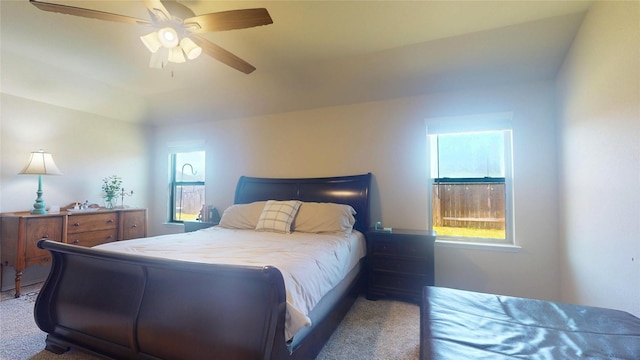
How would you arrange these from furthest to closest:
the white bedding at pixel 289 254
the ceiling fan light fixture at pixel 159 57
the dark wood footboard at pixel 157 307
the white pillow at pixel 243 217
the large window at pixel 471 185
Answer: the white pillow at pixel 243 217 < the large window at pixel 471 185 < the ceiling fan light fixture at pixel 159 57 < the white bedding at pixel 289 254 < the dark wood footboard at pixel 157 307

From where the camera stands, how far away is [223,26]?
69.1 inches

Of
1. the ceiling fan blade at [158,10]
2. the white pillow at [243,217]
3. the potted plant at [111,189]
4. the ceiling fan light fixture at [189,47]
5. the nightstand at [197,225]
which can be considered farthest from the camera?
the potted plant at [111,189]

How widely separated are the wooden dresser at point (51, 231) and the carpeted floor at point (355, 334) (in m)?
0.43

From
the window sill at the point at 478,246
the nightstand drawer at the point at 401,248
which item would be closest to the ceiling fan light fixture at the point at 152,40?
the nightstand drawer at the point at 401,248

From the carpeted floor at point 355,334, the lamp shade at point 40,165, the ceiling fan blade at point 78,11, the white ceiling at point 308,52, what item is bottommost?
the carpeted floor at point 355,334

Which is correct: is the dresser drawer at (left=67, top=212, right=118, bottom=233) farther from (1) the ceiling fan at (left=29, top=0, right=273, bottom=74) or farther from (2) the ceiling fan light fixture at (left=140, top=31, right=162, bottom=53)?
(2) the ceiling fan light fixture at (left=140, top=31, right=162, bottom=53)

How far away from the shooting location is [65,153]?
3.58 meters

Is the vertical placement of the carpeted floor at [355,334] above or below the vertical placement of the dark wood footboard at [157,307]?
below

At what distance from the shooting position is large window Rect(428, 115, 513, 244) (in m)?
2.90

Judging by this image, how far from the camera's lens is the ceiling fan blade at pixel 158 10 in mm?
1582

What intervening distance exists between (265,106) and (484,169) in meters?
2.95

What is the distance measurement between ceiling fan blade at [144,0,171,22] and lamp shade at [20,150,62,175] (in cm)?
271

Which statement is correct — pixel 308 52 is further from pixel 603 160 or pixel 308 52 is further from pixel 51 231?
pixel 51 231

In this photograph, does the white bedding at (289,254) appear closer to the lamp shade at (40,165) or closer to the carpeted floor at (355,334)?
the carpeted floor at (355,334)
